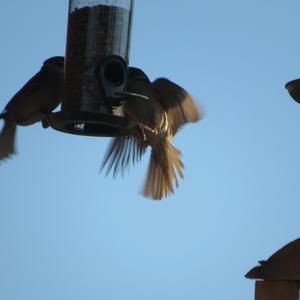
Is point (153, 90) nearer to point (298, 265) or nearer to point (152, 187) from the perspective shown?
point (152, 187)

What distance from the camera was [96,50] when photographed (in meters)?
4.85

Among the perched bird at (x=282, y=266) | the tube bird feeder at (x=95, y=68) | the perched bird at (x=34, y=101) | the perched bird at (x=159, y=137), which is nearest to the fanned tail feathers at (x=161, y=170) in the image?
the perched bird at (x=159, y=137)

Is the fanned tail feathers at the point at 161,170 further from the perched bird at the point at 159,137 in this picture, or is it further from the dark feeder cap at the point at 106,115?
the dark feeder cap at the point at 106,115

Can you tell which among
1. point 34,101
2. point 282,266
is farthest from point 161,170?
point 282,266

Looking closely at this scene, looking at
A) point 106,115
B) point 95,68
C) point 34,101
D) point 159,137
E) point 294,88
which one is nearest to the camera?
point 294,88

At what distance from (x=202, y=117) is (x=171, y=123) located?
0.19 meters

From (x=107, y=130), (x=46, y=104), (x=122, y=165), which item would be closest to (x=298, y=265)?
(x=107, y=130)

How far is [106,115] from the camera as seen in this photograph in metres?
4.49

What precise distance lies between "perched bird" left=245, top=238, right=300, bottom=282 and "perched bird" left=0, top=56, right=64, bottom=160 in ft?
7.99

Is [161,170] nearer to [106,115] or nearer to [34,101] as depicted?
[34,101]

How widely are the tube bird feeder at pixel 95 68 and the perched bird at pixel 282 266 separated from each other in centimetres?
136

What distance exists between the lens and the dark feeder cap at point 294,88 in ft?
10.5

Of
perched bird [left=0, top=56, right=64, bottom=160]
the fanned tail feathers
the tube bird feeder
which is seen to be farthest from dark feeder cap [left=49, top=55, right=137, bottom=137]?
the fanned tail feathers

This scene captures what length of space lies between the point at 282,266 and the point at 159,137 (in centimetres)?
323
